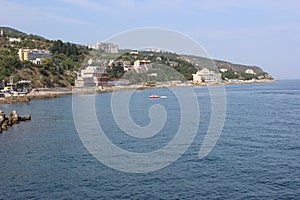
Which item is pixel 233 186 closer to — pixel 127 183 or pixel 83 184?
→ pixel 127 183

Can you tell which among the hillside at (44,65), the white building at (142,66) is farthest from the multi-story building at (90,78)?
the white building at (142,66)

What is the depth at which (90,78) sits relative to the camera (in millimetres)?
82500

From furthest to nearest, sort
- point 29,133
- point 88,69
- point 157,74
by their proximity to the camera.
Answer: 1. point 157,74
2. point 88,69
3. point 29,133

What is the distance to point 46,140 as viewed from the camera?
20391mm

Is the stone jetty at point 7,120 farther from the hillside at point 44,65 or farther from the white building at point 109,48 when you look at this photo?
the hillside at point 44,65

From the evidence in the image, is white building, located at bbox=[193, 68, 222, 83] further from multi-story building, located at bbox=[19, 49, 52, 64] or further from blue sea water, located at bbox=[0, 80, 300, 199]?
blue sea water, located at bbox=[0, 80, 300, 199]

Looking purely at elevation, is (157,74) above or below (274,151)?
above

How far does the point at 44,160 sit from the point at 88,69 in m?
66.9

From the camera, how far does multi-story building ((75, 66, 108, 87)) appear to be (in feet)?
263

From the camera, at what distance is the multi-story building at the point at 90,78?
80.1 m

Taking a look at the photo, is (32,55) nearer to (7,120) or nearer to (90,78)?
(90,78)

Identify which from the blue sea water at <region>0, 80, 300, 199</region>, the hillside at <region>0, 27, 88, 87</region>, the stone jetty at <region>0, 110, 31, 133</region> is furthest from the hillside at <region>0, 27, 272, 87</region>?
the blue sea water at <region>0, 80, 300, 199</region>

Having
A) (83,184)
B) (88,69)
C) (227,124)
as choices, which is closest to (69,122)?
(227,124)

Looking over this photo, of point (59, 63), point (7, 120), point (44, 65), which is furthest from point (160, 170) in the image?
point (59, 63)
